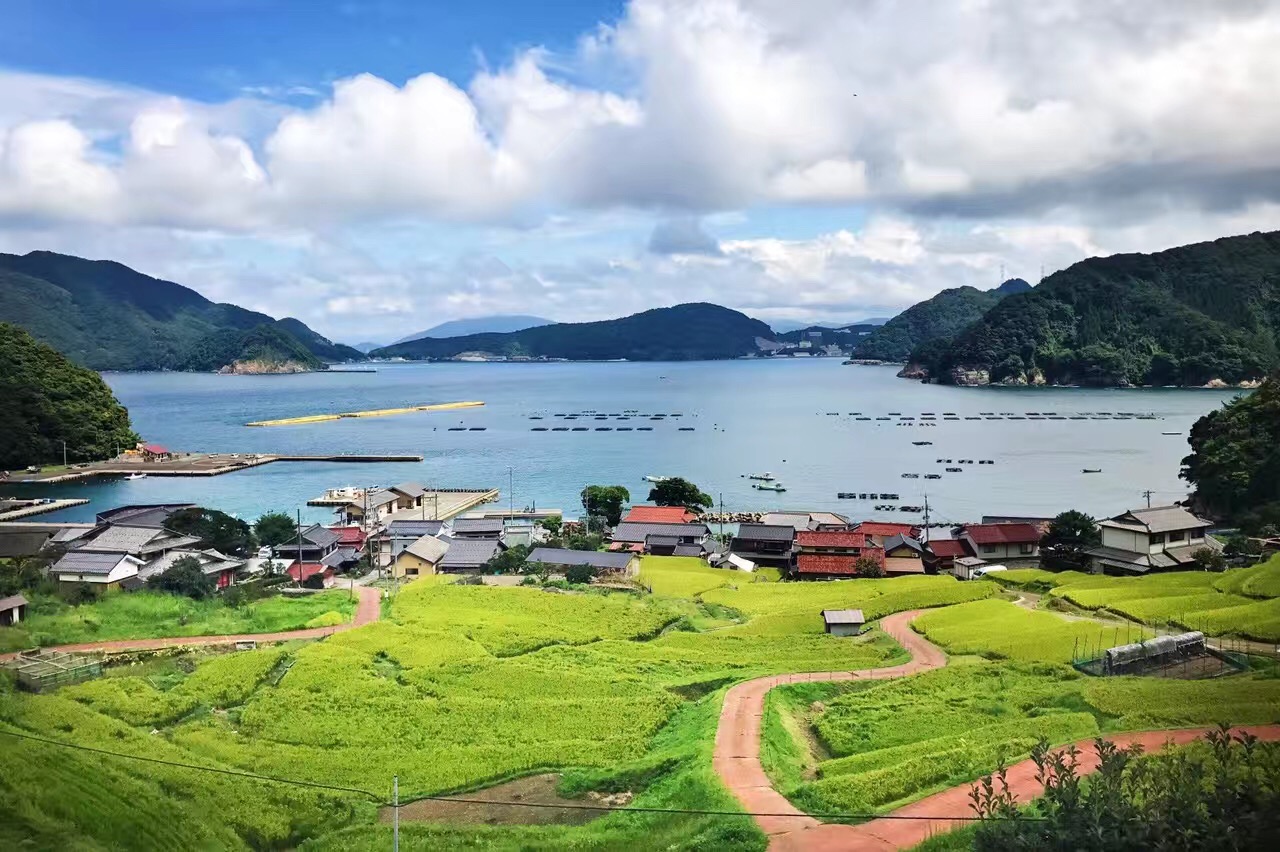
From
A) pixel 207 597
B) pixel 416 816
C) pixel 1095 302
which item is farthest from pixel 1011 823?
pixel 1095 302

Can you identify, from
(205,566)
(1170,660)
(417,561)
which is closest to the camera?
(1170,660)

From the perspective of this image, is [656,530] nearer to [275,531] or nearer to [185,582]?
[275,531]

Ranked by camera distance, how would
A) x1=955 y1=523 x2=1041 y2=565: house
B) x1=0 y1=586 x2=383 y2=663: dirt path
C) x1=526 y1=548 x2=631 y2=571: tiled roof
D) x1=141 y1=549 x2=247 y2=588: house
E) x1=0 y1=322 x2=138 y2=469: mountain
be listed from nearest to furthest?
x1=0 y1=586 x2=383 y2=663: dirt path < x1=141 y1=549 x2=247 y2=588: house < x1=526 y1=548 x2=631 y2=571: tiled roof < x1=955 y1=523 x2=1041 y2=565: house < x1=0 y1=322 x2=138 y2=469: mountain

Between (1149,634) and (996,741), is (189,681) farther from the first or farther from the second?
(1149,634)

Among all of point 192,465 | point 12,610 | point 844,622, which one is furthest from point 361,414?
point 844,622

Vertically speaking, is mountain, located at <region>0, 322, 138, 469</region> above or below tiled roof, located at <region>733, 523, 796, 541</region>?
above

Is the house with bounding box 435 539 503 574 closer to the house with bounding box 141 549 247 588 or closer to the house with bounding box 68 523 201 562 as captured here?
the house with bounding box 141 549 247 588

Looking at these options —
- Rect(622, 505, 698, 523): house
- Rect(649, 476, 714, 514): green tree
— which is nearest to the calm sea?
Rect(649, 476, 714, 514): green tree
